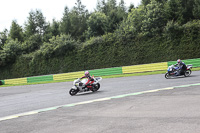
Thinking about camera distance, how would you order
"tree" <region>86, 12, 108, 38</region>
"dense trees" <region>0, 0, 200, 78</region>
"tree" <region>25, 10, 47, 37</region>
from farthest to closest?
"tree" <region>25, 10, 47, 37</region>, "tree" <region>86, 12, 108, 38</region>, "dense trees" <region>0, 0, 200, 78</region>

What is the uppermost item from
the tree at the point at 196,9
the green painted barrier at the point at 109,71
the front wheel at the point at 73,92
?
the tree at the point at 196,9

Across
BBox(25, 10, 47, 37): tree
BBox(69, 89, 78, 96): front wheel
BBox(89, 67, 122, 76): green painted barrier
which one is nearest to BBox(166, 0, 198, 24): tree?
BBox(89, 67, 122, 76): green painted barrier

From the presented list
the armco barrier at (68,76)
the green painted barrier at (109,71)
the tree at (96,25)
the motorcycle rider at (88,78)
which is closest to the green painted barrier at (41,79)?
the armco barrier at (68,76)

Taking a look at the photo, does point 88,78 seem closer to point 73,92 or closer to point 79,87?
point 79,87

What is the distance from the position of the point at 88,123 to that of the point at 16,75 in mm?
42075

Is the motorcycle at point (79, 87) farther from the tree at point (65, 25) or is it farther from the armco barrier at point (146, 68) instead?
the tree at point (65, 25)

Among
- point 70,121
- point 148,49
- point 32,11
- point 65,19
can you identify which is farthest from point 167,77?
point 32,11

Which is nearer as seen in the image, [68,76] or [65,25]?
[68,76]

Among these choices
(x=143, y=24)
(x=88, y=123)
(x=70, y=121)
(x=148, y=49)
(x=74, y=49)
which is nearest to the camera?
(x=88, y=123)

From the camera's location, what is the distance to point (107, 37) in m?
37.6

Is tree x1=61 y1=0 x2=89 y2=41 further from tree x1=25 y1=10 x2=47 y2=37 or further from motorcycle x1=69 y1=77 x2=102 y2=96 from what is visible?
motorcycle x1=69 y1=77 x2=102 y2=96

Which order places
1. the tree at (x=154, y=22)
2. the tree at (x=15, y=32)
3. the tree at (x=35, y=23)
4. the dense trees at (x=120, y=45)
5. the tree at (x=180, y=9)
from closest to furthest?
the dense trees at (x=120, y=45), the tree at (x=154, y=22), the tree at (x=180, y=9), the tree at (x=15, y=32), the tree at (x=35, y=23)

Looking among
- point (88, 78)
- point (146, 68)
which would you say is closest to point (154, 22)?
point (146, 68)

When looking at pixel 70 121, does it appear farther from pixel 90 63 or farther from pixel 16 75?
pixel 16 75
